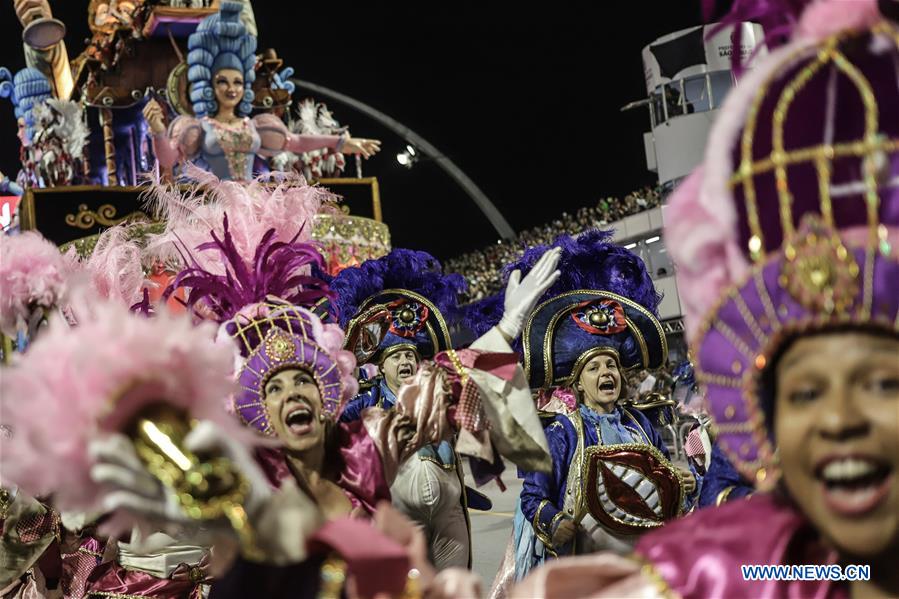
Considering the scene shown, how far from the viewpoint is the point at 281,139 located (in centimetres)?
1438

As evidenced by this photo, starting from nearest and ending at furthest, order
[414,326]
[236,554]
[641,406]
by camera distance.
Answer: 1. [236,554]
2. [641,406]
3. [414,326]

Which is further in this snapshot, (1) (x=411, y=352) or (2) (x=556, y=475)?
(1) (x=411, y=352)

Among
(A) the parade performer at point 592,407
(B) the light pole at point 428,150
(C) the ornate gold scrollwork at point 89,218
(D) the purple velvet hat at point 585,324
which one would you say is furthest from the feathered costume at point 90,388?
(B) the light pole at point 428,150

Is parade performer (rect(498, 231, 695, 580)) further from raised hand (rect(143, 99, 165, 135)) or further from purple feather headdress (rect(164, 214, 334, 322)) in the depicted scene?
raised hand (rect(143, 99, 165, 135))

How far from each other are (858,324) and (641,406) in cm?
431

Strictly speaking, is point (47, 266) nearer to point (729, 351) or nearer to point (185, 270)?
point (185, 270)

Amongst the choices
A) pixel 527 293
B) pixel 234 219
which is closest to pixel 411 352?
pixel 234 219

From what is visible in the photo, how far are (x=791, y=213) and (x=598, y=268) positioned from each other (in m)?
4.43

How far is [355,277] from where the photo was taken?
6.89 meters

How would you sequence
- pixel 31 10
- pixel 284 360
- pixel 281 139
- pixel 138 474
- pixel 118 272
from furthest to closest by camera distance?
pixel 31 10, pixel 281 139, pixel 118 272, pixel 284 360, pixel 138 474

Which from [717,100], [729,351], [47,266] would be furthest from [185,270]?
[717,100]

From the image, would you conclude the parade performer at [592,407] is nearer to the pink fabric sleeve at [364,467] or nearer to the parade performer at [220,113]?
the pink fabric sleeve at [364,467]

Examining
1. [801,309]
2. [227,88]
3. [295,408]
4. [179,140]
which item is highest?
[227,88]

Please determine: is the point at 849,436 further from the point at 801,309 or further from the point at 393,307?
the point at 393,307
